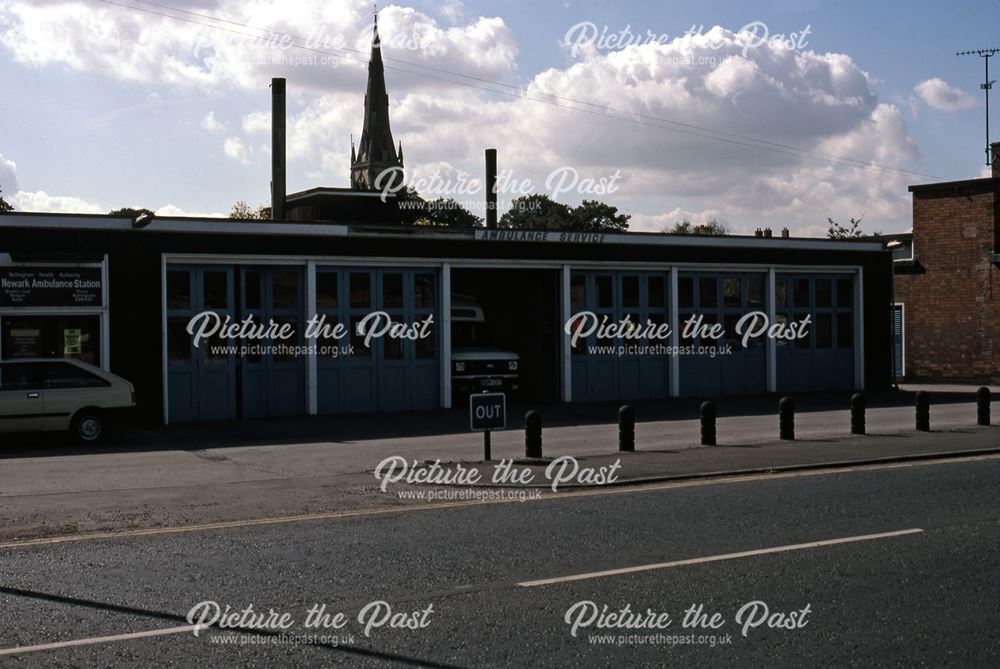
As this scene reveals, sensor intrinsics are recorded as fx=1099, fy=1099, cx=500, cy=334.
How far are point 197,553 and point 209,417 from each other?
1573cm

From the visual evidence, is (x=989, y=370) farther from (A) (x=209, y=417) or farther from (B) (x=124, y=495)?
(B) (x=124, y=495)

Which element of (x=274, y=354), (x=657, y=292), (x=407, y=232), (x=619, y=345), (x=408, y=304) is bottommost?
(x=274, y=354)

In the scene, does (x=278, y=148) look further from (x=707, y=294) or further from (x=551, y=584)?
(x=551, y=584)

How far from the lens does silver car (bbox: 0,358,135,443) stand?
61.2 feet

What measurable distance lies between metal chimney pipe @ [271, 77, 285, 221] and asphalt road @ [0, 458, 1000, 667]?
2792cm

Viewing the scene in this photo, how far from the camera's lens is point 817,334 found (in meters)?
33.0

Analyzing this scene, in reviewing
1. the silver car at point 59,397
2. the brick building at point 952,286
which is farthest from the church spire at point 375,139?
the silver car at point 59,397

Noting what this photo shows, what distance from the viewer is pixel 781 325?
106ft

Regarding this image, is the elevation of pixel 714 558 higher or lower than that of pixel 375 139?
lower

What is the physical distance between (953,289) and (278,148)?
24.0 m

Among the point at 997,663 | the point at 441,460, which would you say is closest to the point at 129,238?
the point at 441,460

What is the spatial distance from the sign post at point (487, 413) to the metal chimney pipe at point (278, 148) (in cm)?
2407

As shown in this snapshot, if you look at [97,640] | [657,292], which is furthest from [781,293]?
[97,640]

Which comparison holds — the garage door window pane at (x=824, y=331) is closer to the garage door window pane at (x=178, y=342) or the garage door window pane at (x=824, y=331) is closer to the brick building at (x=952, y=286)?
the brick building at (x=952, y=286)
